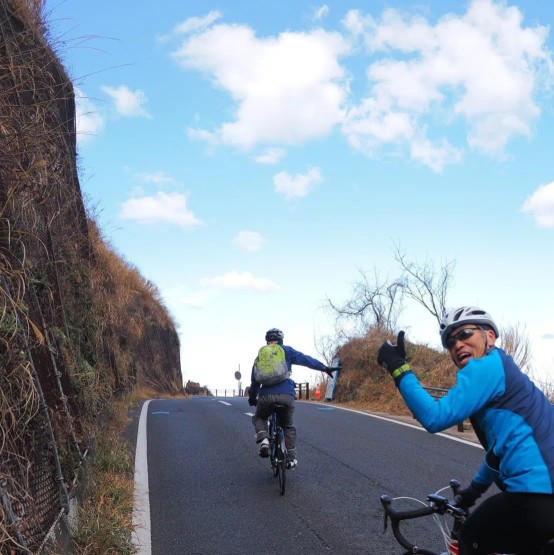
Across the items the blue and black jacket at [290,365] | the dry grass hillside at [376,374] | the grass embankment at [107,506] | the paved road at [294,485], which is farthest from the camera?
the dry grass hillside at [376,374]

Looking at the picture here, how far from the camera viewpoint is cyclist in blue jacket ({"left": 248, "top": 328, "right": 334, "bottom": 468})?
9000 mm

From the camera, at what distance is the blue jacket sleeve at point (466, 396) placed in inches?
109

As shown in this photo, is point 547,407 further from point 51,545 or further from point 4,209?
point 4,209

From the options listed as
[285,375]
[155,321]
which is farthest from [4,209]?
[155,321]

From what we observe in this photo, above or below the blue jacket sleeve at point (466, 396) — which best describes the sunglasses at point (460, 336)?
above

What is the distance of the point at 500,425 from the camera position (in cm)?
282

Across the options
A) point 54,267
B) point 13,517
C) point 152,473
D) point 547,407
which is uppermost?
point 54,267

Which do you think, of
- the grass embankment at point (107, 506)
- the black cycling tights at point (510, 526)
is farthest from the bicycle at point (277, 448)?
the black cycling tights at point (510, 526)

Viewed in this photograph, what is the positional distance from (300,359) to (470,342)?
20.6 ft

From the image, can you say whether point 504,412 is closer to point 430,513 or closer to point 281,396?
point 430,513

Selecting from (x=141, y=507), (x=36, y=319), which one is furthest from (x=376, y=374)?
(x=36, y=319)

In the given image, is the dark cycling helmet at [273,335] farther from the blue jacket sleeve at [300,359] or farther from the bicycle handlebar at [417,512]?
the bicycle handlebar at [417,512]

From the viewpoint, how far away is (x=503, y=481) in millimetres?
2789

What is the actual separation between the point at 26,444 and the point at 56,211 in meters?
4.93
